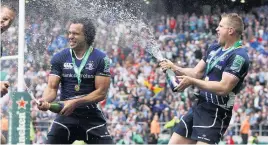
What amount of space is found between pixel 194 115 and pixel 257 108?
45.0 ft

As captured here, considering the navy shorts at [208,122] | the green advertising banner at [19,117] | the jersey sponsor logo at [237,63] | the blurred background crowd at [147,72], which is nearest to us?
the green advertising banner at [19,117]

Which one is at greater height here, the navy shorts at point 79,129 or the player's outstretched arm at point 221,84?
the player's outstretched arm at point 221,84

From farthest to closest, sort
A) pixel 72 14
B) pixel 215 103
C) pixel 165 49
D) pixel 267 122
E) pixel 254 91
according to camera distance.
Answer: pixel 165 49, pixel 254 91, pixel 267 122, pixel 72 14, pixel 215 103

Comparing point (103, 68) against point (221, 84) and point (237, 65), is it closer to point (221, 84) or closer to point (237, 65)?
point (221, 84)

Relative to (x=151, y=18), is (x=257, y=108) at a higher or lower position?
lower

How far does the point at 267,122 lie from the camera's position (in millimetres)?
23000

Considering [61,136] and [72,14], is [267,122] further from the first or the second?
[61,136]

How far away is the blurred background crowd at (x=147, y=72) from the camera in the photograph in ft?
68.9

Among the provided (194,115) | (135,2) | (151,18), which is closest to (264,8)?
(151,18)

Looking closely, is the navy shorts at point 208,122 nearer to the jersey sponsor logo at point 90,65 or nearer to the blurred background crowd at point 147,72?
the jersey sponsor logo at point 90,65

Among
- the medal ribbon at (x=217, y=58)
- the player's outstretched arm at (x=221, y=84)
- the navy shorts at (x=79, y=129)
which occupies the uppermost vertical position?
the medal ribbon at (x=217, y=58)

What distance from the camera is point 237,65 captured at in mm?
9953

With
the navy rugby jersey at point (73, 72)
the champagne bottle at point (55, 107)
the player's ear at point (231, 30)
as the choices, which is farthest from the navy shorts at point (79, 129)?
the player's ear at point (231, 30)

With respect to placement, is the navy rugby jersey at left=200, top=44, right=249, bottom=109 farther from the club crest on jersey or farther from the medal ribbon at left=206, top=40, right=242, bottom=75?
the club crest on jersey
